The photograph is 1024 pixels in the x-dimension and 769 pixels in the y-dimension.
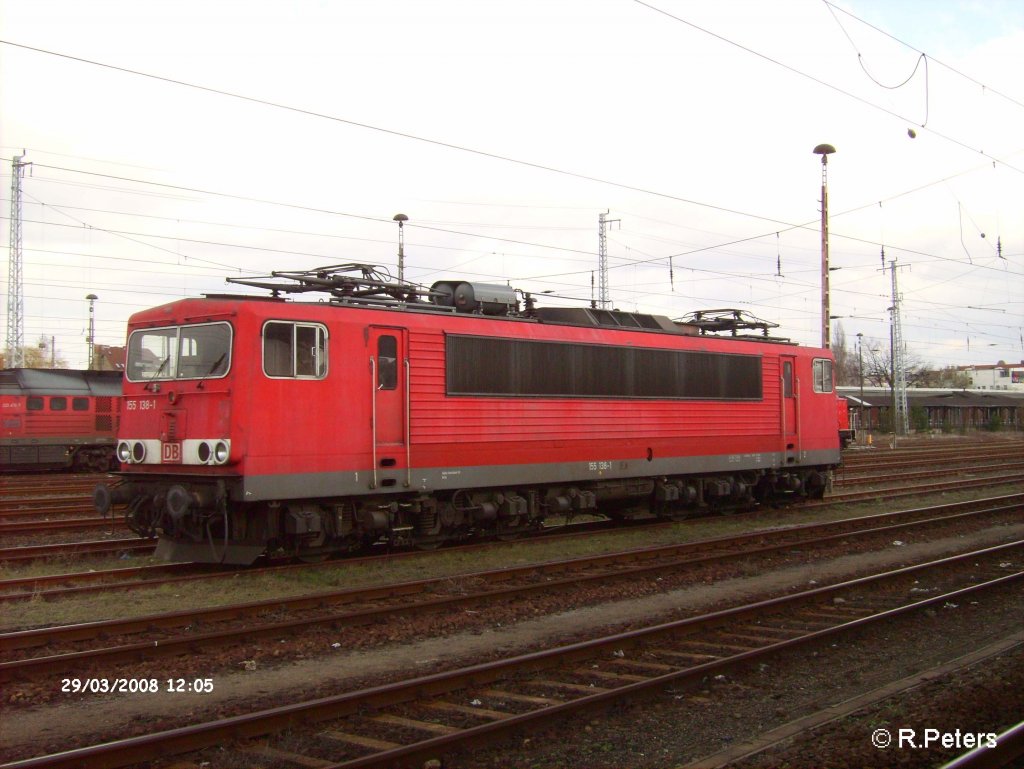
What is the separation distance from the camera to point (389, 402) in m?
12.8

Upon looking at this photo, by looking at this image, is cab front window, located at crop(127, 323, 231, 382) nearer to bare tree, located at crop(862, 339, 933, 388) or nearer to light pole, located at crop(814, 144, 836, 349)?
light pole, located at crop(814, 144, 836, 349)

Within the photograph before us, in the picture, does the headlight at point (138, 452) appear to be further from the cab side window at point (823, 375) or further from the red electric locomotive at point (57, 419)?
the red electric locomotive at point (57, 419)

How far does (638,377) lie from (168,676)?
10.6 metres

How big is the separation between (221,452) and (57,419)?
23141mm

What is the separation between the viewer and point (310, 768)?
18.7ft

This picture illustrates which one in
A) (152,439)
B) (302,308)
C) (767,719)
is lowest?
(767,719)

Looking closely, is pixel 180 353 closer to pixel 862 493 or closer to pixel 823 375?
pixel 823 375

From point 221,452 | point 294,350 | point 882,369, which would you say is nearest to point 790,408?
point 294,350

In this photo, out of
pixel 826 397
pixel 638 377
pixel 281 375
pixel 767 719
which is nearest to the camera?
pixel 767 719

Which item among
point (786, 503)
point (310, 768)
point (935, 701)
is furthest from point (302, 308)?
point (786, 503)

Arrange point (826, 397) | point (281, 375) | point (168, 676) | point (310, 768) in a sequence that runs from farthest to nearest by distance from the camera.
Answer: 1. point (826, 397)
2. point (281, 375)
3. point (168, 676)
4. point (310, 768)

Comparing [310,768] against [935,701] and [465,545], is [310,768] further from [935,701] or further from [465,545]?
[465,545]

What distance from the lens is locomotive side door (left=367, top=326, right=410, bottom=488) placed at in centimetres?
1255

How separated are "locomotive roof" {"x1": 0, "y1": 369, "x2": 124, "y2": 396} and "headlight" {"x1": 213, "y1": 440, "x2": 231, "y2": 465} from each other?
22.2 meters
